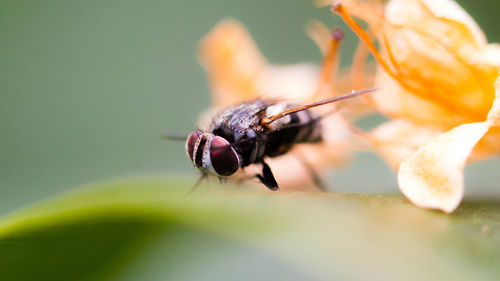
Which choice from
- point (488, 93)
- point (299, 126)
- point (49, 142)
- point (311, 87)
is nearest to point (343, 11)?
point (488, 93)

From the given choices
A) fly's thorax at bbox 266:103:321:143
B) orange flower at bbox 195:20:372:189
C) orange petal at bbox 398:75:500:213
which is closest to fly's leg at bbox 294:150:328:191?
orange flower at bbox 195:20:372:189

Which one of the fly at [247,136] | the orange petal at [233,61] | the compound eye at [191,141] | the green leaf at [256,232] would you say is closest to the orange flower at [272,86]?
the orange petal at [233,61]

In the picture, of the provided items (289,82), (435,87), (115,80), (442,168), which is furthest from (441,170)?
(115,80)

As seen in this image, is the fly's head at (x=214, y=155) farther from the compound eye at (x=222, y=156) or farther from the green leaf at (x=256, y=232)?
the green leaf at (x=256, y=232)

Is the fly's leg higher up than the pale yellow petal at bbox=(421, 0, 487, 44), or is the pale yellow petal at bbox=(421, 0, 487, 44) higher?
the pale yellow petal at bbox=(421, 0, 487, 44)

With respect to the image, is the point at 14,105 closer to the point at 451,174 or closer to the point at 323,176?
the point at 323,176

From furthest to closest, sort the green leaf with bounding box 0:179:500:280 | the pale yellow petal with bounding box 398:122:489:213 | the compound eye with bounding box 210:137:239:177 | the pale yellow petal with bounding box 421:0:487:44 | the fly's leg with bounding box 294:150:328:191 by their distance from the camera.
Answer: the fly's leg with bounding box 294:150:328:191
the compound eye with bounding box 210:137:239:177
the pale yellow petal with bounding box 421:0:487:44
the pale yellow petal with bounding box 398:122:489:213
the green leaf with bounding box 0:179:500:280

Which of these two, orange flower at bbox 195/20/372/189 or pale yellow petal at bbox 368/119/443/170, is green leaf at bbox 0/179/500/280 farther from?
orange flower at bbox 195/20/372/189
